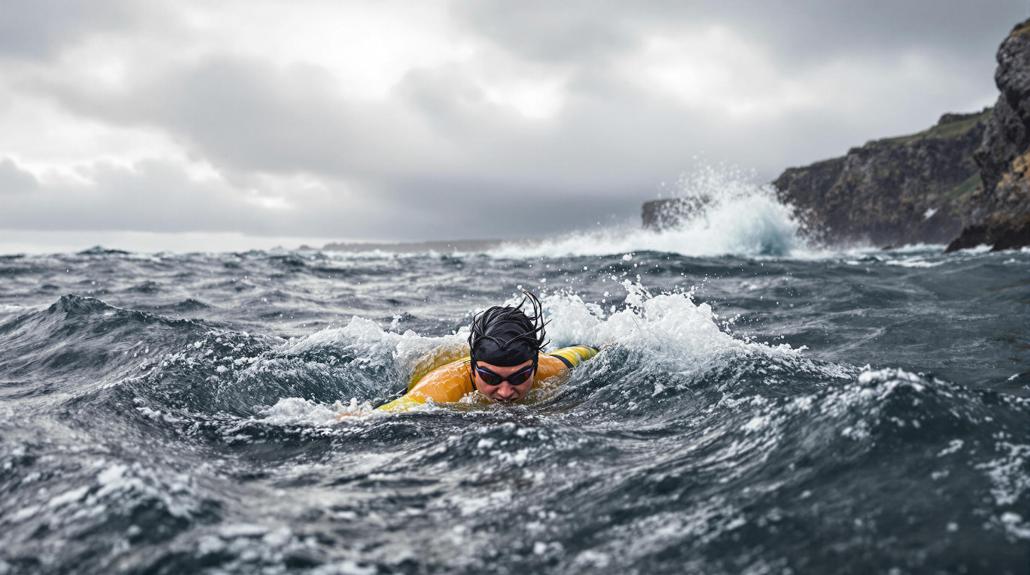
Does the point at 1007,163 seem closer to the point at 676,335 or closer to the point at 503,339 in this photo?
the point at 676,335

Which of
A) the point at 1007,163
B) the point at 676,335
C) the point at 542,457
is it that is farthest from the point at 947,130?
the point at 542,457

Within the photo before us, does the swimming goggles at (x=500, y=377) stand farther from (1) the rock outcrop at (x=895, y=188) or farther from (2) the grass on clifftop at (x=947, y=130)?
(2) the grass on clifftop at (x=947, y=130)

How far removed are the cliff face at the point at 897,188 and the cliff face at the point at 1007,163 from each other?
3710cm

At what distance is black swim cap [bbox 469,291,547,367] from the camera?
21.1 feet

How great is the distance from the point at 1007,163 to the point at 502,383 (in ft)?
102

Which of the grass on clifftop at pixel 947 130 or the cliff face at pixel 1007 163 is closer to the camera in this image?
the cliff face at pixel 1007 163

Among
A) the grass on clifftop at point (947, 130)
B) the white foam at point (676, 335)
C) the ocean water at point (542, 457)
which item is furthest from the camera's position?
the grass on clifftop at point (947, 130)

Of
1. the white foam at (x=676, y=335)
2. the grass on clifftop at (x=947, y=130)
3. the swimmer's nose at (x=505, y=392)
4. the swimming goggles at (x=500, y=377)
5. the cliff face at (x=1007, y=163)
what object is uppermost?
the grass on clifftop at (x=947, y=130)

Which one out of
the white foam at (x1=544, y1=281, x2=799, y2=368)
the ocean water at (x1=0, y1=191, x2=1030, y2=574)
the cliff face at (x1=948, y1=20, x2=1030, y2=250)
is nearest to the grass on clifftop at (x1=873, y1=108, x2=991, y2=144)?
the cliff face at (x1=948, y1=20, x2=1030, y2=250)

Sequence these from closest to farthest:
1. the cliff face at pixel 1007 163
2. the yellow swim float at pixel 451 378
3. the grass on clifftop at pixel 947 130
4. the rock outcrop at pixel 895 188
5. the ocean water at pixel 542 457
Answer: the ocean water at pixel 542 457 → the yellow swim float at pixel 451 378 → the cliff face at pixel 1007 163 → the rock outcrop at pixel 895 188 → the grass on clifftop at pixel 947 130

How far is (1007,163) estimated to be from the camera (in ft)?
95.9

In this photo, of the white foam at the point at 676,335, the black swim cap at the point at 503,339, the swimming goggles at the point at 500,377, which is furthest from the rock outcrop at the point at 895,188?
the swimming goggles at the point at 500,377

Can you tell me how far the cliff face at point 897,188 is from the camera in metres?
67.8

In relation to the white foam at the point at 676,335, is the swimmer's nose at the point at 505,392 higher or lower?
lower
